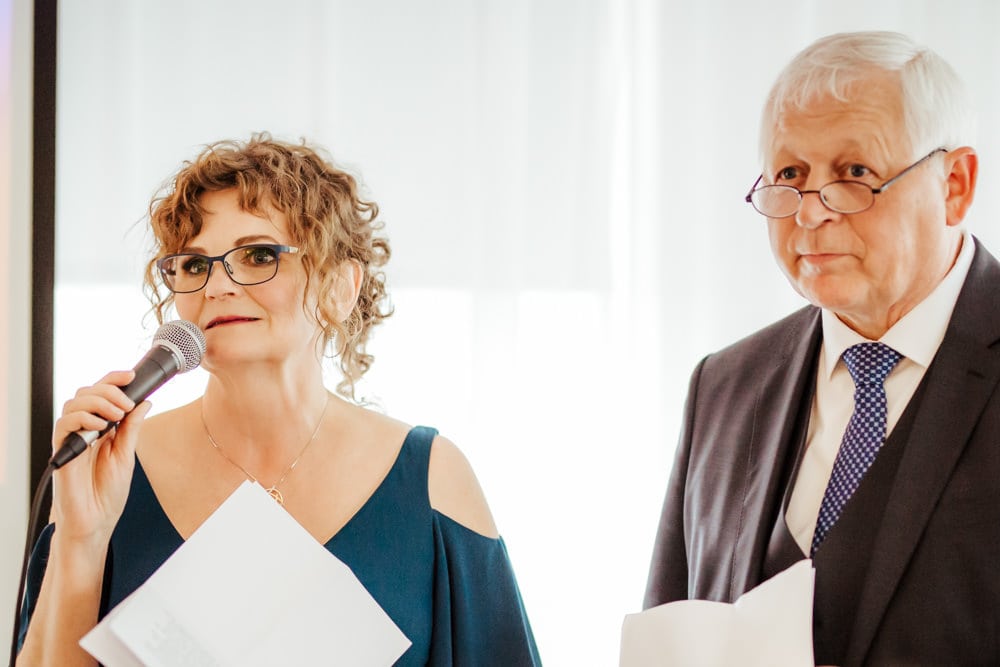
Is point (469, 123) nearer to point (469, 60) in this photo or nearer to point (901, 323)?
point (469, 60)

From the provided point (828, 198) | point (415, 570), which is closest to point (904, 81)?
point (828, 198)

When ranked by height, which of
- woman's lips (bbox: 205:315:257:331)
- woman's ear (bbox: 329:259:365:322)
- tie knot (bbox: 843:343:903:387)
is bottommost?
tie knot (bbox: 843:343:903:387)

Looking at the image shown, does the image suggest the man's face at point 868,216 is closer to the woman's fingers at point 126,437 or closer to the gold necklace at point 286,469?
the gold necklace at point 286,469

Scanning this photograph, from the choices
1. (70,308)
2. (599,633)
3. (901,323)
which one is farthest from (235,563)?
(599,633)

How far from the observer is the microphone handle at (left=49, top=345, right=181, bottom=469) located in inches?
50.9

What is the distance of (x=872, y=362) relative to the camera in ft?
4.84

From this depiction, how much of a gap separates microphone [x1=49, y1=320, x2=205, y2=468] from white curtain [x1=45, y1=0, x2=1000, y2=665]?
5.01 ft

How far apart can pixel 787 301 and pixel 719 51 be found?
86 centimetres

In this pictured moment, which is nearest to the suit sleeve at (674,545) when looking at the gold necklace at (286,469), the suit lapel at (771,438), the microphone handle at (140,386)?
the suit lapel at (771,438)

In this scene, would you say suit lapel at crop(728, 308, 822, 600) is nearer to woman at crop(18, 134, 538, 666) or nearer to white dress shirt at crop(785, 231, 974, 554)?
white dress shirt at crop(785, 231, 974, 554)

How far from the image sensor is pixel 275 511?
1.38 metres

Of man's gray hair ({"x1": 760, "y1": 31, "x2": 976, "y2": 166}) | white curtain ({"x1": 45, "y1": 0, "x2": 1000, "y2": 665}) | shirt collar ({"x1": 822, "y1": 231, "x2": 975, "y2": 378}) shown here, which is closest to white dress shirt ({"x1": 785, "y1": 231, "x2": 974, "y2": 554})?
shirt collar ({"x1": 822, "y1": 231, "x2": 975, "y2": 378})

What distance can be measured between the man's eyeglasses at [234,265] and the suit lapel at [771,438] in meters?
0.85

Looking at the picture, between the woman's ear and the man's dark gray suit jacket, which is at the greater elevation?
the woman's ear
